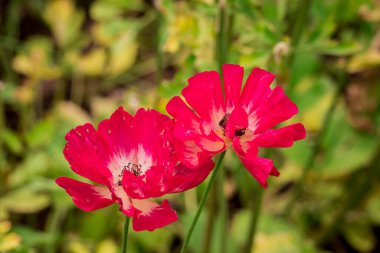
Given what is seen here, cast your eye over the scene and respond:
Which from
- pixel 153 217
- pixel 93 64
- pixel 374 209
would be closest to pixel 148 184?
pixel 153 217

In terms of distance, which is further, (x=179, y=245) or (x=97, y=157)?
(x=179, y=245)

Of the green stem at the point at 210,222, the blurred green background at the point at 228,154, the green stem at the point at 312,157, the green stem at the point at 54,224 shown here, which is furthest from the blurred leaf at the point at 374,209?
the green stem at the point at 54,224

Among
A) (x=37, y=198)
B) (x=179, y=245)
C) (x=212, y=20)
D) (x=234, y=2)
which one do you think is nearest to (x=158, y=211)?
(x=234, y=2)

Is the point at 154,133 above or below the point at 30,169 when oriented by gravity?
above

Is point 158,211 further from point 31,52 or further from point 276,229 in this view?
point 31,52

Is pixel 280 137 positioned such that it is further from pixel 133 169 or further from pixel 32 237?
pixel 32 237

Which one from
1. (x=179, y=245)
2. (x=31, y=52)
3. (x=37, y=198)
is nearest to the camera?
(x=37, y=198)

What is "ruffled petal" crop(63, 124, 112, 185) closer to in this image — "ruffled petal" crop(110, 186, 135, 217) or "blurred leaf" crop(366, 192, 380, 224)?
"ruffled petal" crop(110, 186, 135, 217)

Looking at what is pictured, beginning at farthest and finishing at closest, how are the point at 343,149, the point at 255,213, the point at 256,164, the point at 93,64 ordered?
1. the point at 93,64
2. the point at 343,149
3. the point at 255,213
4. the point at 256,164
